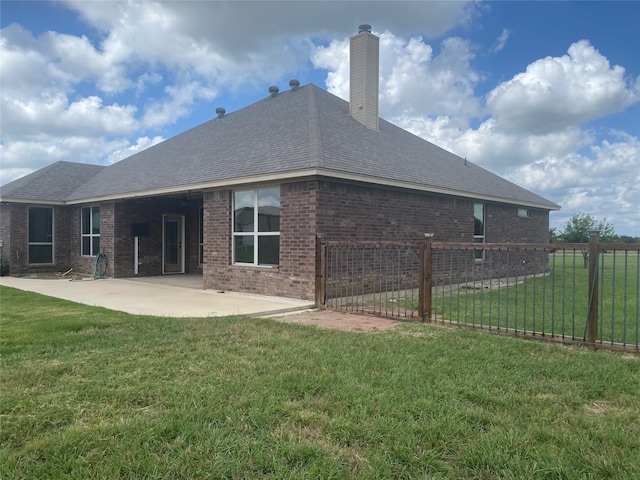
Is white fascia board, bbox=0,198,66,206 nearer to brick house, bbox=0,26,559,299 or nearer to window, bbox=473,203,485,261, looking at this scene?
brick house, bbox=0,26,559,299

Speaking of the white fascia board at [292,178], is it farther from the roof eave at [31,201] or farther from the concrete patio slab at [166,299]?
the concrete patio slab at [166,299]

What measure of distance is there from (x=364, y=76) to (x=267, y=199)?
5931 mm

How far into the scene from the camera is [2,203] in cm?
1650

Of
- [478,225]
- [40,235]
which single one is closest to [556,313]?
[478,225]

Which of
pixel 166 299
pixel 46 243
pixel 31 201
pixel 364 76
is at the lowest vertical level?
pixel 166 299

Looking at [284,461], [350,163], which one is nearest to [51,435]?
[284,461]

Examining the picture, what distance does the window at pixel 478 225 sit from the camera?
49.3 feet

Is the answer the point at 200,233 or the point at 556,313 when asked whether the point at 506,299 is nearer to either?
the point at 556,313

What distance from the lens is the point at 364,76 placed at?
13836 millimetres

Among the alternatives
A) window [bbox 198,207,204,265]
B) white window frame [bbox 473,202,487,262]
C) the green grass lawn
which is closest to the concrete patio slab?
the green grass lawn

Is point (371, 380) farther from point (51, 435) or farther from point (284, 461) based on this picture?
point (51, 435)

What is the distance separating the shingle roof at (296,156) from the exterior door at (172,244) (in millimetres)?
2092

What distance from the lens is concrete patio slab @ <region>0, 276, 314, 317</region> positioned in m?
8.35

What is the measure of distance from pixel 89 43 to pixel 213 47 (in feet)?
11.1
